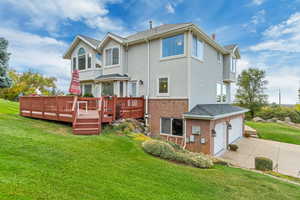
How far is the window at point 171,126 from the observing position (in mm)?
10859

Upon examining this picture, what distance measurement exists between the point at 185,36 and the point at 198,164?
8.14m

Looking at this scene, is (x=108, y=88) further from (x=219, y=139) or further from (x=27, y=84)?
(x=27, y=84)

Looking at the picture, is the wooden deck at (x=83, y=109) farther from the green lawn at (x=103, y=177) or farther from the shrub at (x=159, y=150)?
the shrub at (x=159, y=150)

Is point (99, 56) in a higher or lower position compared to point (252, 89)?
higher

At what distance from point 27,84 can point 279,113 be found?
50351 mm

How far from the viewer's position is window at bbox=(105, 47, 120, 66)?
13798 mm

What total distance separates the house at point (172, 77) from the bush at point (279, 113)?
1624 cm

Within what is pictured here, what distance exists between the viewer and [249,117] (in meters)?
28.3

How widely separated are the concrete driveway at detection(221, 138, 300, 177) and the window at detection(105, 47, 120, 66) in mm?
11505

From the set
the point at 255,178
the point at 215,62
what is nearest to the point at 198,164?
the point at 255,178

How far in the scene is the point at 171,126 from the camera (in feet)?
36.7

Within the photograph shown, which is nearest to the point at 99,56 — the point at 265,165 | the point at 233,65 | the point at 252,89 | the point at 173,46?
the point at 173,46

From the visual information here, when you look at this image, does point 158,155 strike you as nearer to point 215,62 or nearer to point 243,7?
point 215,62

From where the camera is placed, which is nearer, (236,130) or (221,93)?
(236,130)
